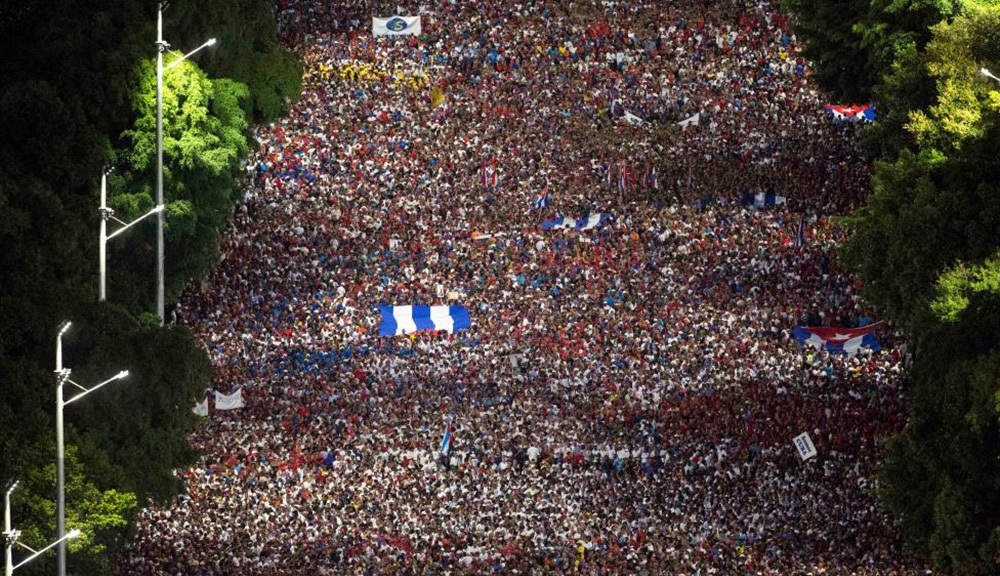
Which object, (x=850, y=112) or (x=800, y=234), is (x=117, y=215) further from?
(x=850, y=112)

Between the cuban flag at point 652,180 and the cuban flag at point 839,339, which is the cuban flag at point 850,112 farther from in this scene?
the cuban flag at point 839,339

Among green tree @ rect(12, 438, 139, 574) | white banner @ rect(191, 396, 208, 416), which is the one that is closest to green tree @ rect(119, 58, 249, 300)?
white banner @ rect(191, 396, 208, 416)

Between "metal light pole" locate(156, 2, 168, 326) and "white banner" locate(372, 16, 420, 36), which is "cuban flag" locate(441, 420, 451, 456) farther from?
"white banner" locate(372, 16, 420, 36)

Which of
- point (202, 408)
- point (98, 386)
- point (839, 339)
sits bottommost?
point (839, 339)

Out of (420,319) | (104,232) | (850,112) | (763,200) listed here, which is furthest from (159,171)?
(850,112)

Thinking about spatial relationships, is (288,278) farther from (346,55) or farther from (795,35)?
(795,35)

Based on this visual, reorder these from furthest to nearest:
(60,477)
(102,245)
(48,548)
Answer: (102,245)
(48,548)
(60,477)

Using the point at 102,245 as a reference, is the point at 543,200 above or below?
below

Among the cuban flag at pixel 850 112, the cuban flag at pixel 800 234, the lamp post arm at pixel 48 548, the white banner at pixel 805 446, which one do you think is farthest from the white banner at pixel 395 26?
the lamp post arm at pixel 48 548
